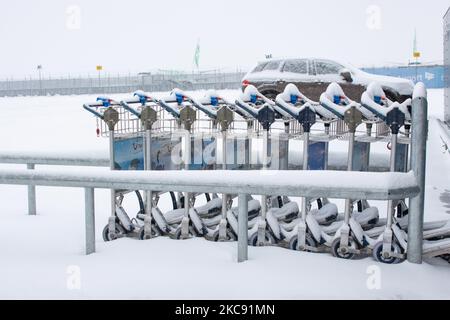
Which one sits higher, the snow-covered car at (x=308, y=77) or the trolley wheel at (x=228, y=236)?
the snow-covered car at (x=308, y=77)

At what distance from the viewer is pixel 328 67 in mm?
14680

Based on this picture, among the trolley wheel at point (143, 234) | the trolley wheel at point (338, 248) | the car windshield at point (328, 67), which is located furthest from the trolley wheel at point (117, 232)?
the car windshield at point (328, 67)

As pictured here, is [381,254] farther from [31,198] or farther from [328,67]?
[328,67]

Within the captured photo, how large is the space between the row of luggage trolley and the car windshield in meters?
9.66

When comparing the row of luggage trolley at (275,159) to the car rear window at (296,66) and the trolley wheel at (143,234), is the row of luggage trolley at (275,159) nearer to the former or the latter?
the trolley wheel at (143,234)

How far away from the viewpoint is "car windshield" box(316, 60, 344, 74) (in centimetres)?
1462

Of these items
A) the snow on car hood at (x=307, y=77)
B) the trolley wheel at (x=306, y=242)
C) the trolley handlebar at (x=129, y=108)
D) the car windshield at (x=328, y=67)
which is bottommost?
the trolley wheel at (x=306, y=242)

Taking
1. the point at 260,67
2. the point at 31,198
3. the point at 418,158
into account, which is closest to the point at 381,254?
the point at 418,158

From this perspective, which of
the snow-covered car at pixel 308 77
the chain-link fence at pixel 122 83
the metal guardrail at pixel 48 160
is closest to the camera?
the metal guardrail at pixel 48 160

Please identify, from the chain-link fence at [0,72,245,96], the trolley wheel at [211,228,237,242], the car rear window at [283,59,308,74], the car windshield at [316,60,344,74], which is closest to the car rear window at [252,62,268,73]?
the car rear window at [283,59,308,74]

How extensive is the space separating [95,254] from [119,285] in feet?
2.33

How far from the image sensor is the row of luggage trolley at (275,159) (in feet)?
13.3

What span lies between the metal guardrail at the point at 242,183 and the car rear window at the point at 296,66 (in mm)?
11058

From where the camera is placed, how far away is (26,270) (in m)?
3.95
